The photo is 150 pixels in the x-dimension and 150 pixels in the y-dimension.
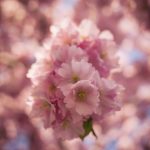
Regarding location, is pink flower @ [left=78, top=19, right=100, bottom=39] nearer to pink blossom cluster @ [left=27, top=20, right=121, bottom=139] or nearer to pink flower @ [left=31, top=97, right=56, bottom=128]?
pink blossom cluster @ [left=27, top=20, right=121, bottom=139]

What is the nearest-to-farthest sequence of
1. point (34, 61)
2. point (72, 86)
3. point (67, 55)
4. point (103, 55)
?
point (72, 86), point (67, 55), point (103, 55), point (34, 61)

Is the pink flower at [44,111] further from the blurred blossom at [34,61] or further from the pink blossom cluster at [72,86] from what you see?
the blurred blossom at [34,61]

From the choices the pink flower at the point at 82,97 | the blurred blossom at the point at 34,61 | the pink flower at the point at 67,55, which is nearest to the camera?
the pink flower at the point at 82,97

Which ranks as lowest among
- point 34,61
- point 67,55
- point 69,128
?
point 34,61

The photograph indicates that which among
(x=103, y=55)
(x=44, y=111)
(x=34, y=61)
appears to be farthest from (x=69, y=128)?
(x=34, y=61)

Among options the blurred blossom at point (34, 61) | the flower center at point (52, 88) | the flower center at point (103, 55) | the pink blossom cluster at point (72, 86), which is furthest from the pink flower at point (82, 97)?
the blurred blossom at point (34, 61)

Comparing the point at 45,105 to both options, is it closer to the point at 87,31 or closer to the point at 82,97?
the point at 82,97

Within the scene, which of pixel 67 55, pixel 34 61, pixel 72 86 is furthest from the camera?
pixel 34 61

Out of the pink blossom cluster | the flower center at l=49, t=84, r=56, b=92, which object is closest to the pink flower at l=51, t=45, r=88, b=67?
the pink blossom cluster
